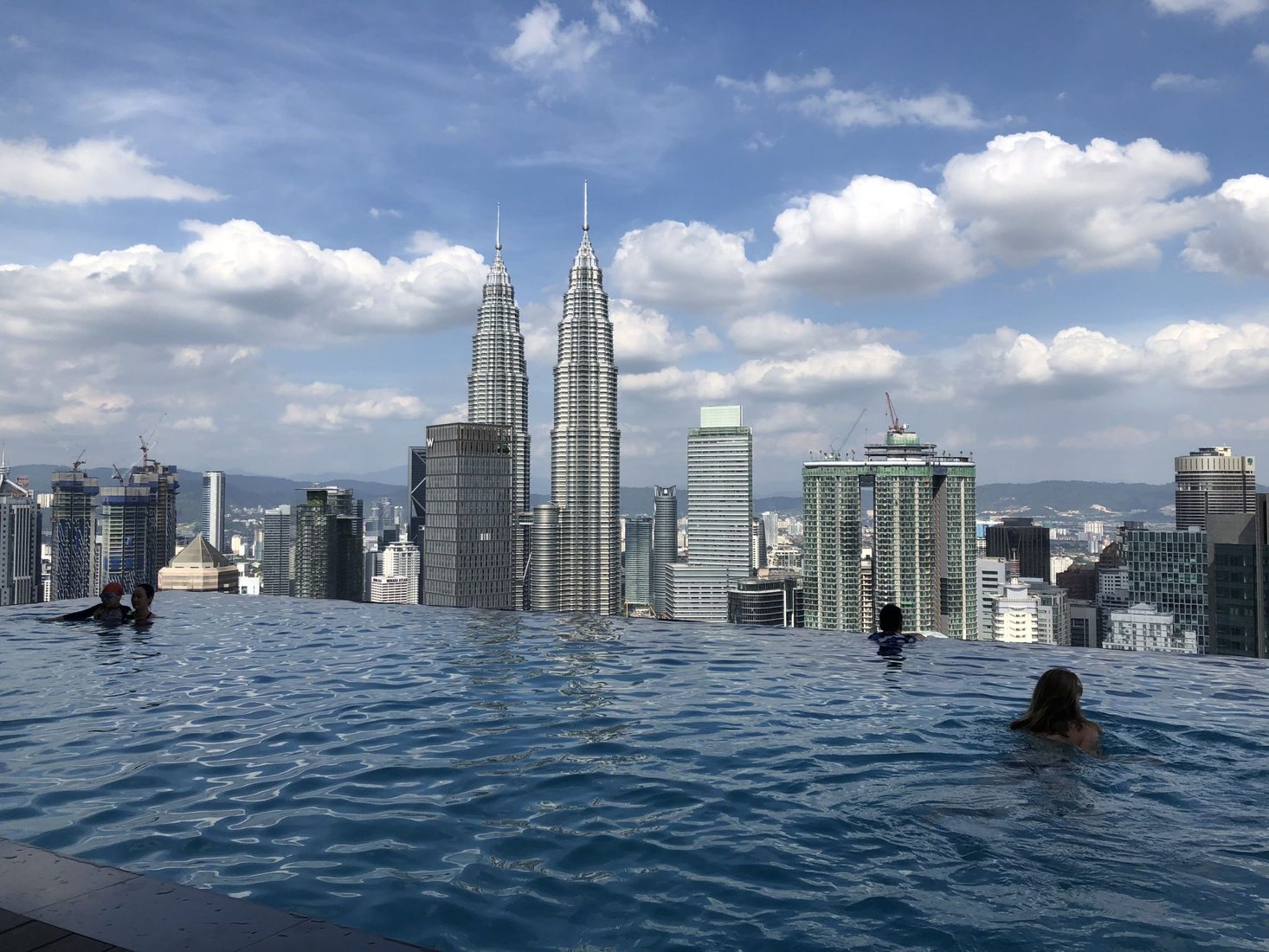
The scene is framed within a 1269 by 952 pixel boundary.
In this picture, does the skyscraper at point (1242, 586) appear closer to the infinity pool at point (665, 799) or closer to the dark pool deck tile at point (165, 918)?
the infinity pool at point (665, 799)

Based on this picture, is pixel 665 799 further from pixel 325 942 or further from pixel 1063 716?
pixel 1063 716

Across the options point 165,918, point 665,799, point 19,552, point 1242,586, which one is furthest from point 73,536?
point 165,918

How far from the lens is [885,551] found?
183000mm

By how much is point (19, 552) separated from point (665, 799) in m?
206

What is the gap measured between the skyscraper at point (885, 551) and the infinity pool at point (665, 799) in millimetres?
175650

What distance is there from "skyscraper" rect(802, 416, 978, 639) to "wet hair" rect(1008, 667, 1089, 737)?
179999 mm

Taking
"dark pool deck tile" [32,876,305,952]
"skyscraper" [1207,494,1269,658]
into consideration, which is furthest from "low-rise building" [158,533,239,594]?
"skyscraper" [1207,494,1269,658]

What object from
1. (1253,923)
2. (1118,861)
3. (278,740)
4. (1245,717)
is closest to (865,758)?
(1118,861)

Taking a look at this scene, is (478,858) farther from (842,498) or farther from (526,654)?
(842,498)

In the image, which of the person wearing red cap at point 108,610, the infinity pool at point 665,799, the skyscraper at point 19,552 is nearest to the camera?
the infinity pool at point 665,799

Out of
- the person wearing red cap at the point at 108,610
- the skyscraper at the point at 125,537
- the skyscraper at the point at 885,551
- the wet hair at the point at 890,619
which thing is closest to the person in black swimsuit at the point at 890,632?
the wet hair at the point at 890,619

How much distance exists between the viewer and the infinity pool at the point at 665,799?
5.21 meters

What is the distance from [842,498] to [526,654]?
181m

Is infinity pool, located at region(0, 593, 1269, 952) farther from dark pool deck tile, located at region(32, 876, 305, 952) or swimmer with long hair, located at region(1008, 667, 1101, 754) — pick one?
dark pool deck tile, located at region(32, 876, 305, 952)
